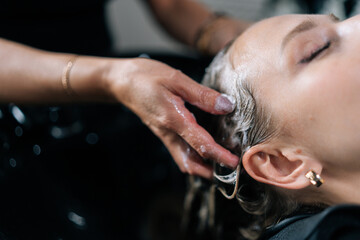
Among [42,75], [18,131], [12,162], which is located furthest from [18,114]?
[42,75]

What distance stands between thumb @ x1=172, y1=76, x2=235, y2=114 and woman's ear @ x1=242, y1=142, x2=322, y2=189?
0.44 feet

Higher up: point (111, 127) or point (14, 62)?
point (14, 62)

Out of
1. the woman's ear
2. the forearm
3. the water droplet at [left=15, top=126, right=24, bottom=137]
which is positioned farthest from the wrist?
the woman's ear

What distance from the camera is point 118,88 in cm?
96

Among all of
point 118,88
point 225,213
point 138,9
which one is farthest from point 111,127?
point 138,9

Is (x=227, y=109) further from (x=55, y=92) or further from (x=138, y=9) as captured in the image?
(x=138, y=9)

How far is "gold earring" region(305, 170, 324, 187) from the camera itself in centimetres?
82

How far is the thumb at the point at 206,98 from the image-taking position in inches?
34.9

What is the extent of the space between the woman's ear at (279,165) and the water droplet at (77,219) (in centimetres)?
62

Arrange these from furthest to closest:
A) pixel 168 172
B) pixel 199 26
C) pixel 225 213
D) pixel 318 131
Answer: pixel 199 26
pixel 168 172
pixel 225 213
pixel 318 131

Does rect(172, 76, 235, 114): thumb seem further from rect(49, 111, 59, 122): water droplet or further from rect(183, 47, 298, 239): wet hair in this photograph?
rect(49, 111, 59, 122): water droplet

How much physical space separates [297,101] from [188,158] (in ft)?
1.08

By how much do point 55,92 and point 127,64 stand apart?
26 centimetres

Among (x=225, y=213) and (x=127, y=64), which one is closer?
(x=127, y=64)
